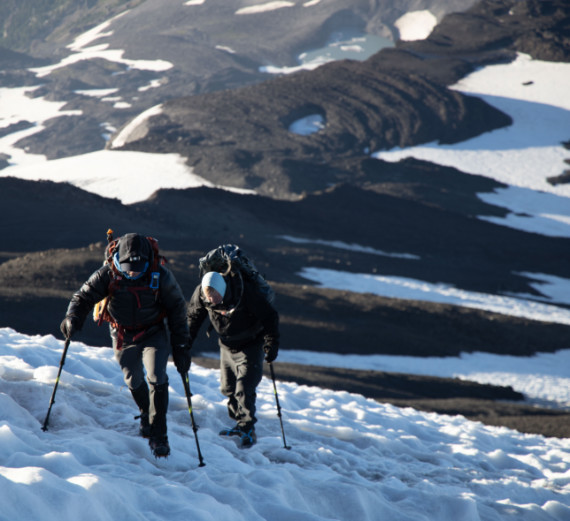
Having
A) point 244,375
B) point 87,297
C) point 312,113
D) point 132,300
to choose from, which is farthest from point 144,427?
point 312,113

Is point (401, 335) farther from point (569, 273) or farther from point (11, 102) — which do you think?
point (11, 102)

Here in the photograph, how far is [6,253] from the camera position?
117 ft

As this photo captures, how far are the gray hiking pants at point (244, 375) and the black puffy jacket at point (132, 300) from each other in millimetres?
1587

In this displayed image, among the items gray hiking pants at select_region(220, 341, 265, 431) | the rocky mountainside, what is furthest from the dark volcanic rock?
gray hiking pants at select_region(220, 341, 265, 431)

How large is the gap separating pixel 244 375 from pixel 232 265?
5.74 feet

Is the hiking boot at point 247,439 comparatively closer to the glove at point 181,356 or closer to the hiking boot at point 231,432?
the hiking boot at point 231,432

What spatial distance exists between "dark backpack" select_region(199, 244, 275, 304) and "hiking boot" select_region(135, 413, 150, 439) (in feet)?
7.27

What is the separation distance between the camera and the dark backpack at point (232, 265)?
348 inches

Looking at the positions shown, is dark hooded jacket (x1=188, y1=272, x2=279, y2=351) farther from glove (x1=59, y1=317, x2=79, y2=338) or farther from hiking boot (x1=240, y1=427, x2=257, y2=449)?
glove (x1=59, y1=317, x2=79, y2=338)

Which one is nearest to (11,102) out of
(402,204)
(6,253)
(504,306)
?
(402,204)

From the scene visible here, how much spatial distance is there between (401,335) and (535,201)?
54778 millimetres

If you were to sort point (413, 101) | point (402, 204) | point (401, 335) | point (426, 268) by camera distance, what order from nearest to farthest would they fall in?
1. point (401, 335)
2. point (426, 268)
3. point (402, 204)
4. point (413, 101)

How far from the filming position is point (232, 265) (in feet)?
29.2

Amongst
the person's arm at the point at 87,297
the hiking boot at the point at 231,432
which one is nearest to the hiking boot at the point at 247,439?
the hiking boot at the point at 231,432
